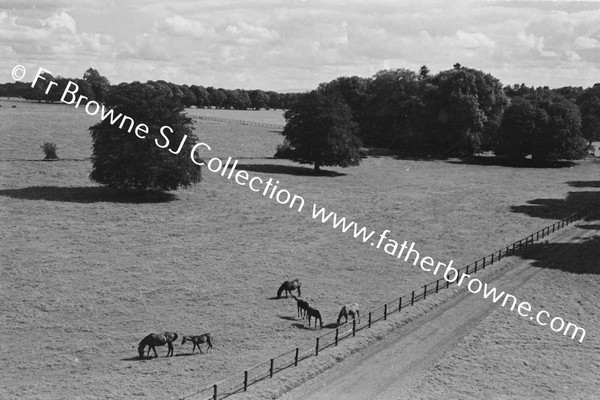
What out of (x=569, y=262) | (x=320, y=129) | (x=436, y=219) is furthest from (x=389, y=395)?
(x=320, y=129)

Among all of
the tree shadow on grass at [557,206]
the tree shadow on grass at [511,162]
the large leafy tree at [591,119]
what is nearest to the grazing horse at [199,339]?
the tree shadow on grass at [557,206]

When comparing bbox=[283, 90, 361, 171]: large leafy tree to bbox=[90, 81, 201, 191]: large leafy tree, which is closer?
bbox=[90, 81, 201, 191]: large leafy tree

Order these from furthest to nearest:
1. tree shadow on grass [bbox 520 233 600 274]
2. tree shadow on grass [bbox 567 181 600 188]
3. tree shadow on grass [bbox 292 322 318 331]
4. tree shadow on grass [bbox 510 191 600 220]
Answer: tree shadow on grass [bbox 567 181 600 188] → tree shadow on grass [bbox 510 191 600 220] → tree shadow on grass [bbox 520 233 600 274] → tree shadow on grass [bbox 292 322 318 331]

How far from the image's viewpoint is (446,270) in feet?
136

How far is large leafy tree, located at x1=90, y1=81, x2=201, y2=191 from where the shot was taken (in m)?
60.9

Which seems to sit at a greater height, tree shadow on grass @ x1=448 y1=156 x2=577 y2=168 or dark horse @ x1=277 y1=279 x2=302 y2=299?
tree shadow on grass @ x1=448 y1=156 x2=577 y2=168

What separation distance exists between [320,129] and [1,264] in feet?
183

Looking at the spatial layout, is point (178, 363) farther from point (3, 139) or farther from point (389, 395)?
point (3, 139)

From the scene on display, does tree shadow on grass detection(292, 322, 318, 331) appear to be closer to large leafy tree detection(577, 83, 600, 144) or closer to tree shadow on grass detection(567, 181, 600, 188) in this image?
tree shadow on grass detection(567, 181, 600, 188)

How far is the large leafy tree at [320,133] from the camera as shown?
3393 inches

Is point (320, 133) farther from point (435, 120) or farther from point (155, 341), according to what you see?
point (155, 341)

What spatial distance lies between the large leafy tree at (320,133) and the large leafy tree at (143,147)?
25.3m

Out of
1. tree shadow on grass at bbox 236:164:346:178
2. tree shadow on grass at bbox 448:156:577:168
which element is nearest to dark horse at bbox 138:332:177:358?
tree shadow on grass at bbox 236:164:346:178

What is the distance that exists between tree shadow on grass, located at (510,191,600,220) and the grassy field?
0.37m
